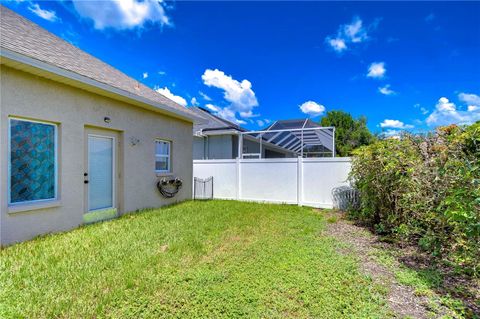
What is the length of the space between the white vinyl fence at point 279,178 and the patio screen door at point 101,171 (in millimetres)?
4538

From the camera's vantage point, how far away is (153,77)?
1261 centimetres

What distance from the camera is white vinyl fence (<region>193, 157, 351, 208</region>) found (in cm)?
846

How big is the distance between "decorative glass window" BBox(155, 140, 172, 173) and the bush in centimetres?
678

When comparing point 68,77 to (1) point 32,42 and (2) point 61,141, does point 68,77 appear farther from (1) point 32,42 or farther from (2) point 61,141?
(1) point 32,42

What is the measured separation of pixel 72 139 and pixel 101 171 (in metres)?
1.30

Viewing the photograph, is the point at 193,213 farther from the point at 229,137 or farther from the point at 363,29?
the point at 363,29

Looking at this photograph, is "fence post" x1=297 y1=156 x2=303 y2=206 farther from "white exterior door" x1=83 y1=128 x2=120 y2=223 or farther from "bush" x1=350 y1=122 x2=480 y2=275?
"white exterior door" x1=83 y1=128 x2=120 y2=223

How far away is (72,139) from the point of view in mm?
5508

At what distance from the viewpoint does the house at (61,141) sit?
447cm

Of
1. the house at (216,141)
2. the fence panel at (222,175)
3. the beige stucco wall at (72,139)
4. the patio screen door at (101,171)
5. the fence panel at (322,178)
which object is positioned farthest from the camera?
the house at (216,141)

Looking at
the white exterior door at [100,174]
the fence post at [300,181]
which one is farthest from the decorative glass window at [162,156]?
the fence post at [300,181]

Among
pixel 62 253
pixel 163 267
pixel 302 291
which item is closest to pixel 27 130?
pixel 62 253

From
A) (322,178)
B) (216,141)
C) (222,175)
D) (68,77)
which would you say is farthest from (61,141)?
(216,141)

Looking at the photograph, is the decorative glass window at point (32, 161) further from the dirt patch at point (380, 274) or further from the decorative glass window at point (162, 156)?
the dirt patch at point (380, 274)
